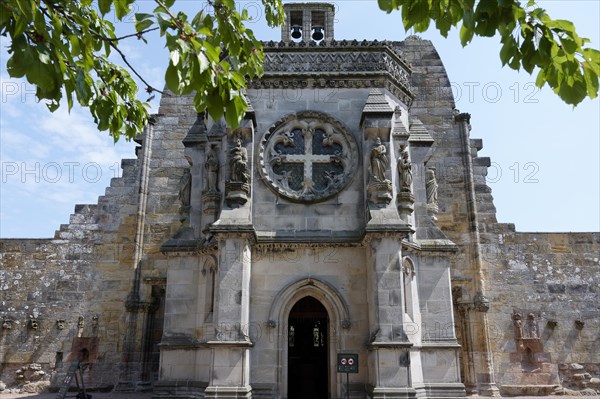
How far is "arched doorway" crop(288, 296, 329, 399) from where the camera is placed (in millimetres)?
13844

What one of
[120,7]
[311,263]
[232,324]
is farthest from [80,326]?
[120,7]

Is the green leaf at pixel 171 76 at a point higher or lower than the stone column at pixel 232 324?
higher

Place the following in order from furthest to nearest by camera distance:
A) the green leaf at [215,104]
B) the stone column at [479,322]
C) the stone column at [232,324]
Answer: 1. the stone column at [479,322]
2. the stone column at [232,324]
3. the green leaf at [215,104]

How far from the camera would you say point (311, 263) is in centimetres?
1227

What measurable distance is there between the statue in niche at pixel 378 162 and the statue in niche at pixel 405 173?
2.62 ft

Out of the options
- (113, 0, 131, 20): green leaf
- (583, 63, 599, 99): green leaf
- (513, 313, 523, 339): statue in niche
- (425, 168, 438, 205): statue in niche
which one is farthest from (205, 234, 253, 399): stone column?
(513, 313, 523, 339): statue in niche

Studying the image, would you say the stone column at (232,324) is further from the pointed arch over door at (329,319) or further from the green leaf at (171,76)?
the green leaf at (171,76)

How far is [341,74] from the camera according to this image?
44.2 ft

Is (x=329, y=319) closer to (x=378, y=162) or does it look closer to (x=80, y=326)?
(x=378, y=162)

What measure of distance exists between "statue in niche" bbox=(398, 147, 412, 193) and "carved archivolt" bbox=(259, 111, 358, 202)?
1218 millimetres

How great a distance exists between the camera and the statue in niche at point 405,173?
13.1 metres

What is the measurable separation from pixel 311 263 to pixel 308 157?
2773mm

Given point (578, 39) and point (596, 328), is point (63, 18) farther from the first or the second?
point (596, 328)

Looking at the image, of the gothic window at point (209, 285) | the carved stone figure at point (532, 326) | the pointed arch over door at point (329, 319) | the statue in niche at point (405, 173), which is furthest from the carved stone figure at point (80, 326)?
the carved stone figure at point (532, 326)
